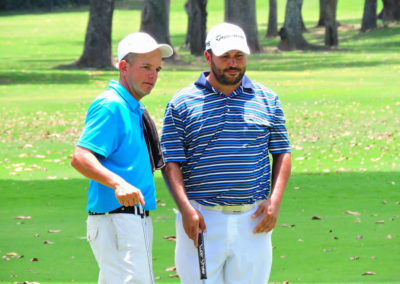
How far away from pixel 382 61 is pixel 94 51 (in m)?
10.9

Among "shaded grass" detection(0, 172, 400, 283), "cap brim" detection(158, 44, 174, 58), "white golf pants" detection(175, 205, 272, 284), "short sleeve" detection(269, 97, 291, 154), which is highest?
"cap brim" detection(158, 44, 174, 58)

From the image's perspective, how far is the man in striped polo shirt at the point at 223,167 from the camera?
522 centimetres

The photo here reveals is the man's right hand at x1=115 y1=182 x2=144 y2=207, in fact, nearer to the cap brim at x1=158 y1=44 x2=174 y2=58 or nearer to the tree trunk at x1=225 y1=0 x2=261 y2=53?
the cap brim at x1=158 y1=44 x2=174 y2=58

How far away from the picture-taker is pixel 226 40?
17.0ft

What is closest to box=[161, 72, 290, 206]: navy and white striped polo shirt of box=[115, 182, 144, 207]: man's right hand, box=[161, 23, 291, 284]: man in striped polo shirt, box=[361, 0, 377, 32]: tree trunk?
box=[161, 23, 291, 284]: man in striped polo shirt

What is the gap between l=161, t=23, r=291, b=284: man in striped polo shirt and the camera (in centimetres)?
522

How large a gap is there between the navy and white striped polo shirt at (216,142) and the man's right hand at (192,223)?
175 millimetres

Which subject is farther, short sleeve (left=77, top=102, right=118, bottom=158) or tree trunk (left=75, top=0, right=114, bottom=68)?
tree trunk (left=75, top=0, right=114, bottom=68)

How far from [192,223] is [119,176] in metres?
0.50

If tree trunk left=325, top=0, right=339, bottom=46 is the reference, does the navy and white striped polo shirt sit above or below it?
above

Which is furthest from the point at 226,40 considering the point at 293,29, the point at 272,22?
the point at 272,22

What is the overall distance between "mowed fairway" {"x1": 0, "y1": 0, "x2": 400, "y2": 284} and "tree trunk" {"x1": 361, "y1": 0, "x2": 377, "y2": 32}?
13941 mm

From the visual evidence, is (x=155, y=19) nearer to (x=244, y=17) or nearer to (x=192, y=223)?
(x=244, y=17)

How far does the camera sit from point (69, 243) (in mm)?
10133
